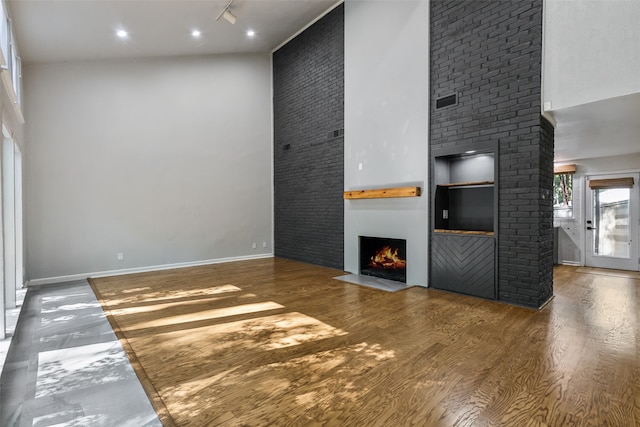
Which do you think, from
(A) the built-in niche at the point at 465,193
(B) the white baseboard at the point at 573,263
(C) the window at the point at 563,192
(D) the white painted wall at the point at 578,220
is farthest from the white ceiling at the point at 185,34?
(B) the white baseboard at the point at 573,263

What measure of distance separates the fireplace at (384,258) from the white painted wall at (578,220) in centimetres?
432

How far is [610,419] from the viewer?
1.94m

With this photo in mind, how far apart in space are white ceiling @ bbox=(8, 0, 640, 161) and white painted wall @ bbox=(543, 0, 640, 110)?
169 millimetres

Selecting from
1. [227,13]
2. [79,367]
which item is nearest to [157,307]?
[79,367]

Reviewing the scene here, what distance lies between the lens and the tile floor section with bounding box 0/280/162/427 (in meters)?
2.00

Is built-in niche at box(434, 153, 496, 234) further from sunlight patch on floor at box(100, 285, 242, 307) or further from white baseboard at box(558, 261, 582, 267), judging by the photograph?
white baseboard at box(558, 261, 582, 267)

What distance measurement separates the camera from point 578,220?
738 centimetres

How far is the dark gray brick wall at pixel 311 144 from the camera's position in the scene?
673 cm

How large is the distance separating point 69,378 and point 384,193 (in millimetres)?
4460

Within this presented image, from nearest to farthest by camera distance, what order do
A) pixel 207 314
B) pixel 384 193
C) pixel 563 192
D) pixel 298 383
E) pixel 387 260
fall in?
1. pixel 298 383
2. pixel 207 314
3. pixel 384 193
4. pixel 387 260
5. pixel 563 192

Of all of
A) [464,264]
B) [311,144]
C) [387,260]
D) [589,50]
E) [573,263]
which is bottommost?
[573,263]

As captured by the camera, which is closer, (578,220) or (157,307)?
(157,307)

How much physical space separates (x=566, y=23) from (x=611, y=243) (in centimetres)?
523

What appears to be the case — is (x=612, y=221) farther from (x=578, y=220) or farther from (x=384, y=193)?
(x=384, y=193)
